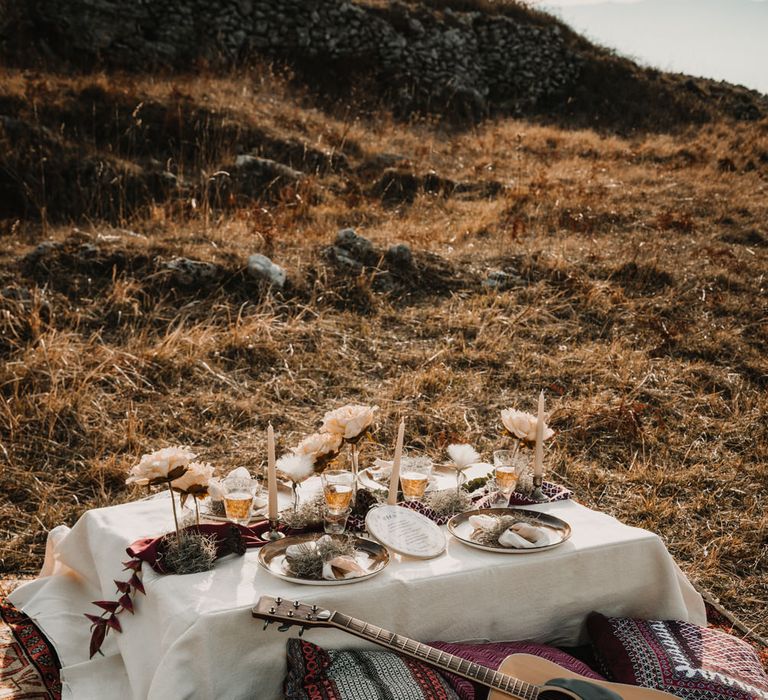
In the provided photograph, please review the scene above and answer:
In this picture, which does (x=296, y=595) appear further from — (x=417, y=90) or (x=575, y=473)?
(x=417, y=90)

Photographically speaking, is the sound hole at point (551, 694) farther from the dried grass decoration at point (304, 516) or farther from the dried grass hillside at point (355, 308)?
the dried grass hillside at point (355, 308)

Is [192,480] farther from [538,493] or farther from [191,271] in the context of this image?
[191,271]

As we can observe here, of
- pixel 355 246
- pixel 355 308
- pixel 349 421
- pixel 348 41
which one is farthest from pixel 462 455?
pixel 348 41

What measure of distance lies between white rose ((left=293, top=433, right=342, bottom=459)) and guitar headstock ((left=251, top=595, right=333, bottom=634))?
53 cm

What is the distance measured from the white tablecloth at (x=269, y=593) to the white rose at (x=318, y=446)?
371 mm

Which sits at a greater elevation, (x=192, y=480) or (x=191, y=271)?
(x=192, y=480)

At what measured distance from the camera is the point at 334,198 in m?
9.23

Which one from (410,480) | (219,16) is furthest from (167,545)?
(219,16)

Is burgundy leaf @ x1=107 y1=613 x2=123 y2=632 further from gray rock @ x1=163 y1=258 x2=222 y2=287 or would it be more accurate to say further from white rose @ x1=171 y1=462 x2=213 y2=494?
gray rock @ x1=163 y1=258 x2=222 y2=287

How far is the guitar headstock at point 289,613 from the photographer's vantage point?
6.57 feet

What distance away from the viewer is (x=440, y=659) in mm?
2119

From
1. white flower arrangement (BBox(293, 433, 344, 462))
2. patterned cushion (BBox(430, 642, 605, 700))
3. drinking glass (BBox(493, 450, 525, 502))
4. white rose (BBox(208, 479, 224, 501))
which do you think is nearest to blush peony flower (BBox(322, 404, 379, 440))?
white flower arrangement (BBox(293, 433, 344, 462))

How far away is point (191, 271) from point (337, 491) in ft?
15.0

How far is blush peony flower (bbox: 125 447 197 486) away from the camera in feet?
7.27
